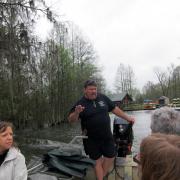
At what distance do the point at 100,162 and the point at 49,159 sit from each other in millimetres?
906

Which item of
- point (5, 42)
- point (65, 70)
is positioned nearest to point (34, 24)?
point (5, 42)

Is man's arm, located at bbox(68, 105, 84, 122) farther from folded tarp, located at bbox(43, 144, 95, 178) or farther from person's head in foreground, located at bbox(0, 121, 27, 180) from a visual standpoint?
person's head in foreground, located at bbox(0, 121, 27, 180)

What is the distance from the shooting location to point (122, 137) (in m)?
5.29

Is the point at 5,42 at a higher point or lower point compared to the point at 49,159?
higher

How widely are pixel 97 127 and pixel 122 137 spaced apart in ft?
2.02

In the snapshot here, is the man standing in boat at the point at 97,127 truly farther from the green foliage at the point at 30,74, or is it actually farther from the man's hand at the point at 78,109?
the green foliage at the point at 30,74

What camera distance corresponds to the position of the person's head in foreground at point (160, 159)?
1.36 meters

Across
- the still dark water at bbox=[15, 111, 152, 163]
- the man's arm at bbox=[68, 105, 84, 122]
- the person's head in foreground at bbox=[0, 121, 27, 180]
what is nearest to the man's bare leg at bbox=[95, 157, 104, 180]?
the man's arm at bbox=[68, 105, 84, 122]

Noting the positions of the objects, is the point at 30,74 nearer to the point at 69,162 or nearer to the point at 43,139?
the point at 43,139

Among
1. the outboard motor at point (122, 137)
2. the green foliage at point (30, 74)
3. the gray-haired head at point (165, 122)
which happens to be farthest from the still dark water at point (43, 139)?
the gray-haired head at point (165, 122)

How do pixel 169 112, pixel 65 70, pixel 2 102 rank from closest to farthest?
pixel 169 112, pixel 2 102, pixel 65 70

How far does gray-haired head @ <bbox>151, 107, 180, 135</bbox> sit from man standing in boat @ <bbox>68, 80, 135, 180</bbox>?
2002 mm

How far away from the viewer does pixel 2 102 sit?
60.6 feet

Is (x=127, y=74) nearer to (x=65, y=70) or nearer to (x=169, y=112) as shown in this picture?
(x=65, y=70)
